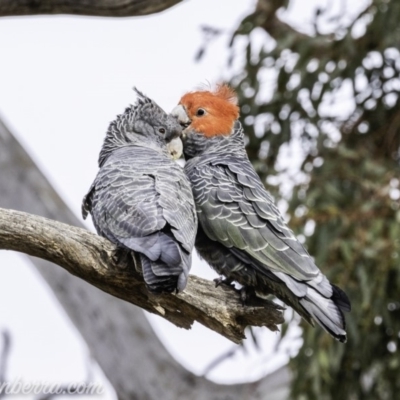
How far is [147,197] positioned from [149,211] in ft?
0.27

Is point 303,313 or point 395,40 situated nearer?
point 303,313

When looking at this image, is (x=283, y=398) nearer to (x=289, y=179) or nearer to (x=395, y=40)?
(x=289, y=179)

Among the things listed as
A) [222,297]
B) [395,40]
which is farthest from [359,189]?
[222,297]

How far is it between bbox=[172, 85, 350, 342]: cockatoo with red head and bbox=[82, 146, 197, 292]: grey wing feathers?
6.1 inches

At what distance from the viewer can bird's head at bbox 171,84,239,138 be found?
10.5ft

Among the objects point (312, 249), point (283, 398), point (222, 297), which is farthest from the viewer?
point (283, 398)

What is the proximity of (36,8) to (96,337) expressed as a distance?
2381 mm

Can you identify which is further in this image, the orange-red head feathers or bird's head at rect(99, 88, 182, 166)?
the orange-red head feathers

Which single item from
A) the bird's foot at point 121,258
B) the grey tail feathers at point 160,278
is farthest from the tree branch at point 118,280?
the grey tail feathers at point 160,278

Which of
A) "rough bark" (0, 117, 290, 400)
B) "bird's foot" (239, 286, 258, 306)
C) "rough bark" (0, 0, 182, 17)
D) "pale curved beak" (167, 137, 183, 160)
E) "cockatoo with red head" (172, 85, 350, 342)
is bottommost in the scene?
"rough bark" (0, 117, 290, 400)

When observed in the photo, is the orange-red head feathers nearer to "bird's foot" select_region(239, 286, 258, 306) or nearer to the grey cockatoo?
the grey cockatoo

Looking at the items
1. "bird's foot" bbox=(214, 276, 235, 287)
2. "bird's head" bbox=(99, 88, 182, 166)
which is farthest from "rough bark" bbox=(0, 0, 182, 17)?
"bird's foot" bbox=(214, 276, 235, 287)

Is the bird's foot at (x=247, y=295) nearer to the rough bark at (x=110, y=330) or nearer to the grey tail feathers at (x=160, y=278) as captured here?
the grey tail feathers at (x=160, y=278)

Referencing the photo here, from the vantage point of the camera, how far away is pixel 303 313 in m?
2.76
